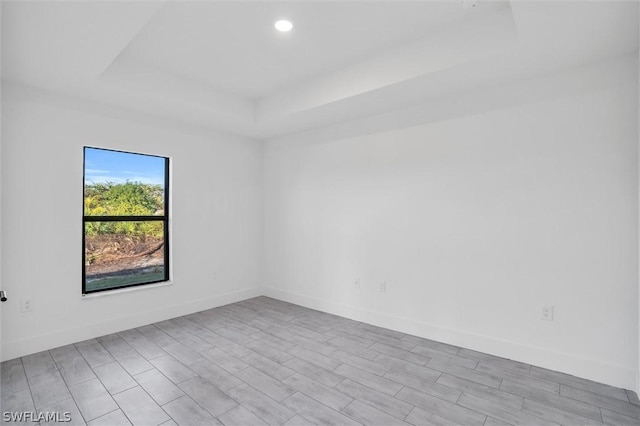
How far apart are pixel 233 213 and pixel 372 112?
2317 millimetres

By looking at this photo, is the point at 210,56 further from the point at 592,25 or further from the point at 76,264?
the point at 592,25

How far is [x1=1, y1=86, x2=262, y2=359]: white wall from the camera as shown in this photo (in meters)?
2.88

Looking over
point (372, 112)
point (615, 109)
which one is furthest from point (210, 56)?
point (615, 109)

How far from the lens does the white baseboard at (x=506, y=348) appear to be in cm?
244

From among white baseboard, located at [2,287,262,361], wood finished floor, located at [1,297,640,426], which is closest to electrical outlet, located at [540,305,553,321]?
wood finished floor, located at [1,297,640,426]

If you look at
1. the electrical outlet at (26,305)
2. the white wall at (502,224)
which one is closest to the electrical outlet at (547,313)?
the white wall at (502,224)

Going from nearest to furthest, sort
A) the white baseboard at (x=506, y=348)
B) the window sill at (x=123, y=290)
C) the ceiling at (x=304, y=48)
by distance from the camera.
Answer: the ceiling at (x=304, y=48), the white baseboard at (x=506, y=348), the window sill at (x=123, y=290)

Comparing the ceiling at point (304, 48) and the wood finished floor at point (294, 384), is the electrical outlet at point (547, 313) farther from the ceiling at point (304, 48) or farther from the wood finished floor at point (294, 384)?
the ceiling at point (304, 48)

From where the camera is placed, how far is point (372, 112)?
365 centimetres

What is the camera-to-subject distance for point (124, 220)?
3.69 m

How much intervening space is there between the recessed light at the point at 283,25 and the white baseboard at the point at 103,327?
3.22 m

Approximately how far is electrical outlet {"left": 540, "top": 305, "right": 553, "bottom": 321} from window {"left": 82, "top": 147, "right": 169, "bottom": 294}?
3.88 meters

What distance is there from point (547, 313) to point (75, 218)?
428cm

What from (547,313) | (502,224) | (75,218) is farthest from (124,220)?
(547,313)
